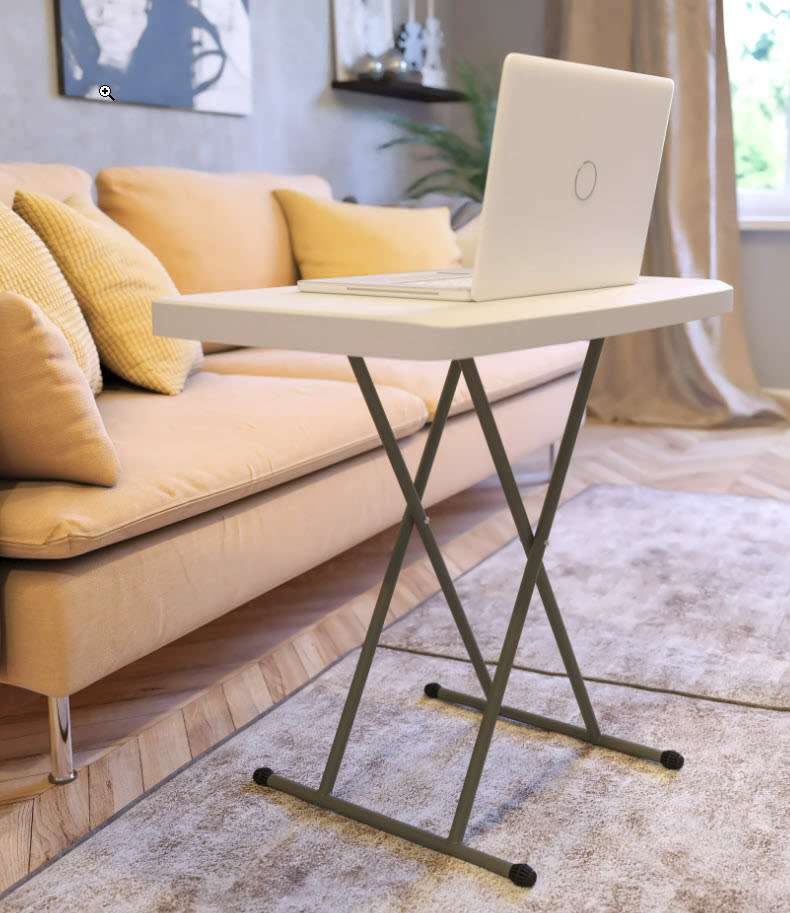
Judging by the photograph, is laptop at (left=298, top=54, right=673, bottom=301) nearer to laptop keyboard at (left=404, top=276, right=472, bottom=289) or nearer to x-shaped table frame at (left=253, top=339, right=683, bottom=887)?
laptop keyboard at (left=404, top=276, right=472, bottom=289)

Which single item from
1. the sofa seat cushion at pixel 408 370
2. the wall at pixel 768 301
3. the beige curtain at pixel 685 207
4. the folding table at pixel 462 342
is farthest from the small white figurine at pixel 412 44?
the folding table at pixel 462 342

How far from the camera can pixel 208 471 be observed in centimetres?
172

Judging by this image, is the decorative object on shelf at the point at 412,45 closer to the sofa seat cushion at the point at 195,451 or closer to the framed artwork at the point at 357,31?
the framed artwork at the point at 357,31

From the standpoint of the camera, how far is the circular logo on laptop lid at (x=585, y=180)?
4.07ft

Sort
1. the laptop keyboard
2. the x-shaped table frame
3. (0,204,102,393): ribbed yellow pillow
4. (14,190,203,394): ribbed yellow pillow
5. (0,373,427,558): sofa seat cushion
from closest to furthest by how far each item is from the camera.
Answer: the laptop keyboard → the x-shaped table frame → (0,373,427,558): sofa seat cushion → (0,204,102,393): ribbed yellow pillow → (14,190,203,394): ribbed yellow pillow

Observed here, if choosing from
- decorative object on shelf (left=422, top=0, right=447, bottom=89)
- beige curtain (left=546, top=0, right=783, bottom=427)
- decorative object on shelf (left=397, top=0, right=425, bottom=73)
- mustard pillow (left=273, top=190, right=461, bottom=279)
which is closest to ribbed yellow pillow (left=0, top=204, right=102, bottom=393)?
mustard pillow (left=273, top=190, right=461, bottom=279)

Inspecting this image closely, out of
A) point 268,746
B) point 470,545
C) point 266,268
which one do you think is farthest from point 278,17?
point 268,746

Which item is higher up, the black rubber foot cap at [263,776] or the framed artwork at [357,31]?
the framed artwork at [357,31]

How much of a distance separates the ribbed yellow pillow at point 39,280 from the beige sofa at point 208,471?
0.49 ft

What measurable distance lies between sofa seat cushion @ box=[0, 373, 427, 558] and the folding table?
369 millimetres

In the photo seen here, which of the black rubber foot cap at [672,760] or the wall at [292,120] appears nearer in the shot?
the black rubber foot cap at [672,760]

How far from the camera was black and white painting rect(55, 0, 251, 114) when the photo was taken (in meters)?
2.79

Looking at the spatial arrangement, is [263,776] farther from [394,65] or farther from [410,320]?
[394,65]

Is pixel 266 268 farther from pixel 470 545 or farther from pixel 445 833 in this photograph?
pixel 445 833
